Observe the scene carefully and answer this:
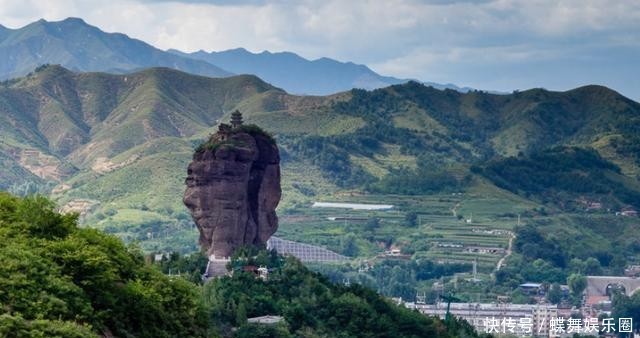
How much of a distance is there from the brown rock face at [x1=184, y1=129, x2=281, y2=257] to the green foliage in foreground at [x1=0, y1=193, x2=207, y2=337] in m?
38.8

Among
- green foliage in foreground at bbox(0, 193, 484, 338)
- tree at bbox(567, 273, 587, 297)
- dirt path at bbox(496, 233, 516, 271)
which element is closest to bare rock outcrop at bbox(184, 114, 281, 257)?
green foliage in foreground at bbox(0, 193, 484, 338)

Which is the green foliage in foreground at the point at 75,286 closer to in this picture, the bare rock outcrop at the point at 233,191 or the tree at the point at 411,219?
the bare rock outcrop at the point at 233,191

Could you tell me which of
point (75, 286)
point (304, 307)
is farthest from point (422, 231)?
point (75, 286)

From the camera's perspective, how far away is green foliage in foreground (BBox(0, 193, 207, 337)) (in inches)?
1513

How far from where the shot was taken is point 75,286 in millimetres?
41000

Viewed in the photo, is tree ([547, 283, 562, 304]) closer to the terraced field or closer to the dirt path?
the terraced field

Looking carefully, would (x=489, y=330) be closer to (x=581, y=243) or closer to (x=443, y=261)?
(x=443, y=261)

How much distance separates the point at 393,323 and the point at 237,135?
1746 centimetres

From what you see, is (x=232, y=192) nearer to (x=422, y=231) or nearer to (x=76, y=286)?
(x=76, y=286)

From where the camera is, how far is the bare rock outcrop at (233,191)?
91.9 m

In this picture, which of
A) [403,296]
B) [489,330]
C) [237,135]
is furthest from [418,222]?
[237,135]

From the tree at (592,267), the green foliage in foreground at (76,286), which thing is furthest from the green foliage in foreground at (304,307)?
the tree at (592,267)

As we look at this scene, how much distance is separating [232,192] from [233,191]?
3.9 inches

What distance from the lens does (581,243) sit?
187250 millimetres
